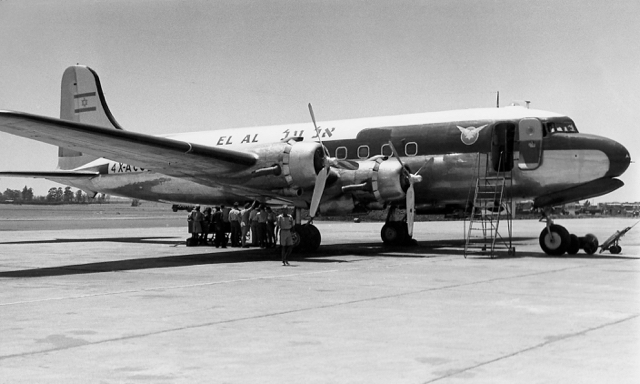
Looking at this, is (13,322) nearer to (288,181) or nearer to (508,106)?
(288,181)

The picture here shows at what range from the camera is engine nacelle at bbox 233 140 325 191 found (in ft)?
53.0

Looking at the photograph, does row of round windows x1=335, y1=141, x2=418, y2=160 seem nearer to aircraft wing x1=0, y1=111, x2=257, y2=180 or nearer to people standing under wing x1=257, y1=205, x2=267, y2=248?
people standing under wing x1=257, y1=205, x2=267, y2=248

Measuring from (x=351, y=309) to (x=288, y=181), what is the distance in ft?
27.6

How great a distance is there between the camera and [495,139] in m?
17.4

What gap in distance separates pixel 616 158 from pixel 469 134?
3602mm

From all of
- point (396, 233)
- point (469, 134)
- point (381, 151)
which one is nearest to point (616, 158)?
point (469, 134)

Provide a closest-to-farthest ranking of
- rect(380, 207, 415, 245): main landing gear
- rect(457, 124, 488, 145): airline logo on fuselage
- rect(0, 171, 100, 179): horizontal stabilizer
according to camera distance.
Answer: rect(457, 124, 488, 145): airline logo on fuselage
rect(380, 207, 415, 245): main landing gear
rect(0, 171, 100, 179): horizontal stabilizer

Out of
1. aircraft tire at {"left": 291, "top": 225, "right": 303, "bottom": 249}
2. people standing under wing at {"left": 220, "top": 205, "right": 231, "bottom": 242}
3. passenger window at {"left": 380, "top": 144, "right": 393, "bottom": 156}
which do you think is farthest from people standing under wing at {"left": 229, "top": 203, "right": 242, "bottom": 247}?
passenger window at {"left": 380, "top": 144, "right": 393, "bottom": 156}

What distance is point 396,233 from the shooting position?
2059 centimetres

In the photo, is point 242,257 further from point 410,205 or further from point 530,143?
point 530,143

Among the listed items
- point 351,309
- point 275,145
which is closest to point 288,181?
point 275,145

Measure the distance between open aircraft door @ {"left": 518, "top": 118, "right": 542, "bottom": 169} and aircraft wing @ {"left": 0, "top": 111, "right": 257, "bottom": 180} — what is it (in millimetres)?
6695

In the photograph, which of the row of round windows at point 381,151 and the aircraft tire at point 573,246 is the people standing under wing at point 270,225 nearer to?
the row of round windows at point 381,151

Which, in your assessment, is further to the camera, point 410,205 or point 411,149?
point 411,149
